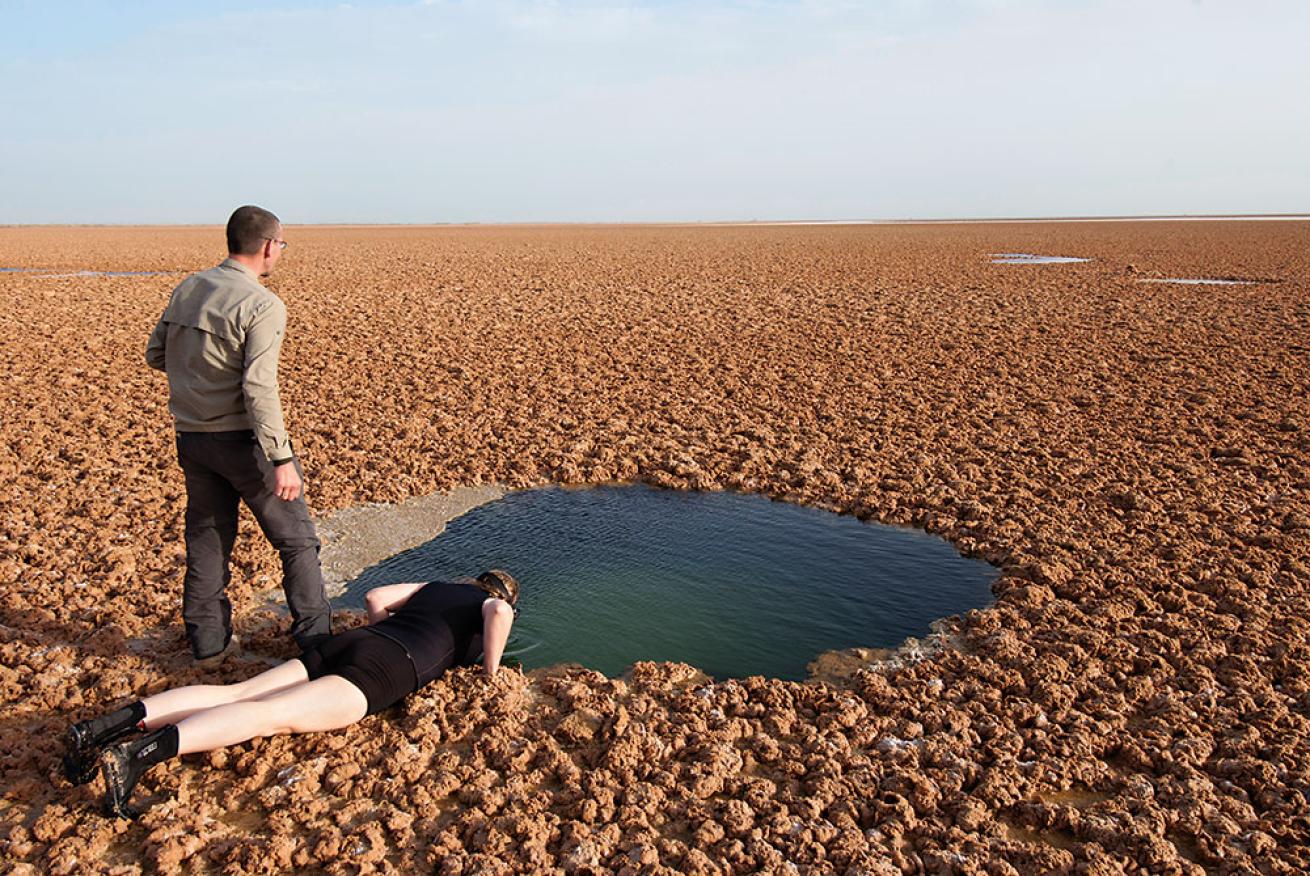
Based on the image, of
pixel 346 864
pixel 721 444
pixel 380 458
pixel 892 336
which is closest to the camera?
pixel 346 864

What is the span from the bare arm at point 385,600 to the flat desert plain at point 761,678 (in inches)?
17.4

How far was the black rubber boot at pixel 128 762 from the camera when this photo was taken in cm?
313

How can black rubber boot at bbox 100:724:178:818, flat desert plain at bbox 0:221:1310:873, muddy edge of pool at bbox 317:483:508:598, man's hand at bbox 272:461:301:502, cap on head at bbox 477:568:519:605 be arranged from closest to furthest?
1. black rubber boot at bbox 100:724:178:818
2. flat desert plain at bbox 0:221:1310:873
3. man's hand at bbox 272:461:301:502
4. cap on head at bbox 477:568:519:605
5. muddy edge of pool at bbox 317:483:508:598

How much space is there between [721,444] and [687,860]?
516 cm

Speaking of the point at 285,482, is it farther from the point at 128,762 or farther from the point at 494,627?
the point at 128,762

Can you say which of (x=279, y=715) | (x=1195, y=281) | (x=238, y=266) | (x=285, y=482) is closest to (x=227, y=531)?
(x=285, y=482)

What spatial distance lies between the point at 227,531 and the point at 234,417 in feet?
2.06

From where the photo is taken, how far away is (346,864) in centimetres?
309

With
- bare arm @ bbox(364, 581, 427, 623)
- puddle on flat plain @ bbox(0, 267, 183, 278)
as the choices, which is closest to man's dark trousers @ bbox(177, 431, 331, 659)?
bare arm @ bbox(364, 581, 427, 623)

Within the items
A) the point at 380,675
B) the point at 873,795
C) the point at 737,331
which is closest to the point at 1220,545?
the point at 873,795

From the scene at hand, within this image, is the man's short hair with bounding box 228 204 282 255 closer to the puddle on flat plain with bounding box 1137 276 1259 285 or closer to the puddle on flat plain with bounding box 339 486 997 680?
the puddle on flat plain with bounding box 339 486 997 680

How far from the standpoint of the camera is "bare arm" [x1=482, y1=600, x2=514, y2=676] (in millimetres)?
4031

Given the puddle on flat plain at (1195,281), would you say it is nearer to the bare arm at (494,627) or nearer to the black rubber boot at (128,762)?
the bare arm at (494,627)

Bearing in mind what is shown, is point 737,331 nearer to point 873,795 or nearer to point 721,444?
point 721,444
